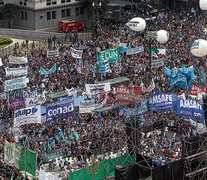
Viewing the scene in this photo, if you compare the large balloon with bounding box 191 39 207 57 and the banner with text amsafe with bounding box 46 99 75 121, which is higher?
the large balloon with bounding box 191 39 207 57

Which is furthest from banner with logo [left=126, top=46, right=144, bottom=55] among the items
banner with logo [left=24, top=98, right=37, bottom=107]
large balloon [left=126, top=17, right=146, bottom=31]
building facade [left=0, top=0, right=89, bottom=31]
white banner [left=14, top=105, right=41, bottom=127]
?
building facade [left=0, top=0, right=89, bottom=31]

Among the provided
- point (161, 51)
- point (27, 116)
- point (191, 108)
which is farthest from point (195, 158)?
point (161, 51)

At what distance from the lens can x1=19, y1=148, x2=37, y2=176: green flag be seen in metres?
30.0

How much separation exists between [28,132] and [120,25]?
30.6 m

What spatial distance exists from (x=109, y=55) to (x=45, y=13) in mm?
21387

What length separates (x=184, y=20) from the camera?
63156 mm

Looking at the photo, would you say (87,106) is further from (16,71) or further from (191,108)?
(16,71)

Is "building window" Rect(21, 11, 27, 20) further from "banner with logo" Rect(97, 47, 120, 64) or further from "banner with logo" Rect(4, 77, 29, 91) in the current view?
"banner with logo" Rect(4, 77, 29, 91)

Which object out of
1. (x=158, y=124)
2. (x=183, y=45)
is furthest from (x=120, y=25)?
(x=158, y=124)

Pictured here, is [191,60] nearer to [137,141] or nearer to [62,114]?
[62,114]

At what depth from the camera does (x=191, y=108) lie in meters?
35.4

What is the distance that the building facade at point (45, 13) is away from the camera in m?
65.6

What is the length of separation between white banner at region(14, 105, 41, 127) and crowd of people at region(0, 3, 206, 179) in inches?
45.5

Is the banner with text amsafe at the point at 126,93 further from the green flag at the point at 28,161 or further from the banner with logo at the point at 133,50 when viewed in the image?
the banner with logo at the point at 133,50
